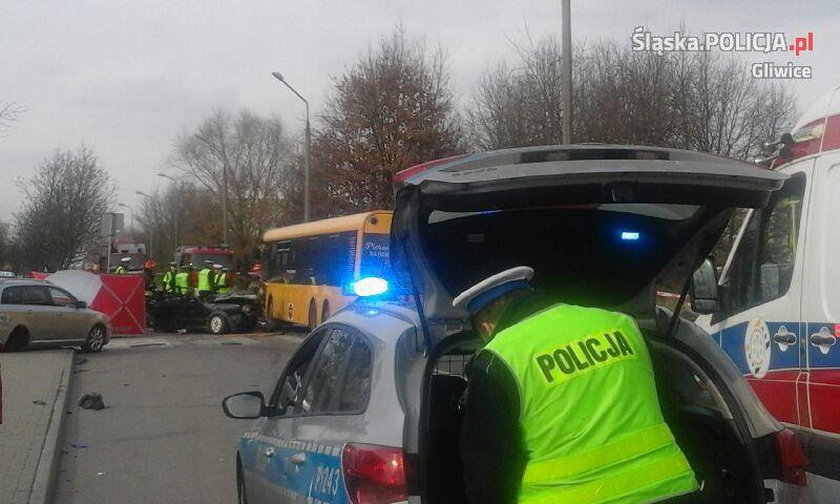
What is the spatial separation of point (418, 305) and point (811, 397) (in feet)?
8.43

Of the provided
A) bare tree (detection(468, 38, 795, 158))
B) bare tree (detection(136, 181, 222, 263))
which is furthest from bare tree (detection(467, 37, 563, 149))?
bare tree (detection(136, 181, 222, 263))

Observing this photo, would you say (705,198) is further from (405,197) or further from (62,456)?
(62,456)

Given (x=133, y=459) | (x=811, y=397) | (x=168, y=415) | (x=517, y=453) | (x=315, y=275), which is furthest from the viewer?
(x=315, y=275)

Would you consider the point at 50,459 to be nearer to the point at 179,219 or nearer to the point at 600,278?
the point at 600,278

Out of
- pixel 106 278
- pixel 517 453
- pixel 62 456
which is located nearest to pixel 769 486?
pixel 517 453

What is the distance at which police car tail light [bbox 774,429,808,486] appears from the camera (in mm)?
3646

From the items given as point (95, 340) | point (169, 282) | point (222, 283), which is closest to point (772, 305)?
point (95, 340)

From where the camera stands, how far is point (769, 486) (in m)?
3.67

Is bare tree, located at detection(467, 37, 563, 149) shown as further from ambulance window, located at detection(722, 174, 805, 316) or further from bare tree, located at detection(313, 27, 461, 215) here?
ambulance window, located at detection(722, 174, 805, 316)

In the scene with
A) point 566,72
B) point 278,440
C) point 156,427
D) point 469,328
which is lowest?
point 156,427

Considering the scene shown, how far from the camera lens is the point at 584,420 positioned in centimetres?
280

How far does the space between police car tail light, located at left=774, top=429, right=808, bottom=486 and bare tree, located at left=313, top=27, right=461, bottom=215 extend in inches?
1115

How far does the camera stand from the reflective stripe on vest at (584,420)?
2781 millimetres

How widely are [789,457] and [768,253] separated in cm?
242
